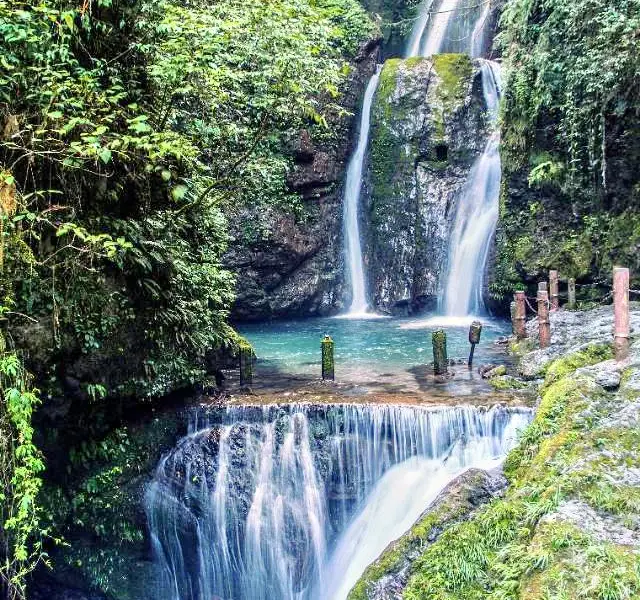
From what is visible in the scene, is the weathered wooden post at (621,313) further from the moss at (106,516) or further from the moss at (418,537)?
the moss at (106,516)

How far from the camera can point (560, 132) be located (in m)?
14.6

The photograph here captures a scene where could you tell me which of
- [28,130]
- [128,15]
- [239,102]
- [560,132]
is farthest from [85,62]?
[560,132]

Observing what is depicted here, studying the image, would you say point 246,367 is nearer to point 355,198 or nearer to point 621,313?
point 621,313

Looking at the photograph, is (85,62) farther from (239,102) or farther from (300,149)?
(300,149)

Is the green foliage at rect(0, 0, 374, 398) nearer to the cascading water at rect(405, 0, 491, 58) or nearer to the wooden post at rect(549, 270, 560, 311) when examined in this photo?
the wooden post at rect(549, 270, 560, 311)

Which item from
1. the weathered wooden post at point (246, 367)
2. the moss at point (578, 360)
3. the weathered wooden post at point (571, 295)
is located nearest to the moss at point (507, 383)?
the moss at point (578, 360)

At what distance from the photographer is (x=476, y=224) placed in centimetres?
1838

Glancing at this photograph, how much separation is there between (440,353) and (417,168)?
1107cm

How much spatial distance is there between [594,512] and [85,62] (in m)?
7.06

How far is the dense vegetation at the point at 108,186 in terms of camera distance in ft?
19.2

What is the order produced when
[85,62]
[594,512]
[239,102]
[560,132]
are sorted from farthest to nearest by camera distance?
[560,132] < [239,102] < [85,62] < [594,512]

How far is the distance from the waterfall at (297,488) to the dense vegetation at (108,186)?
1533 millimetres

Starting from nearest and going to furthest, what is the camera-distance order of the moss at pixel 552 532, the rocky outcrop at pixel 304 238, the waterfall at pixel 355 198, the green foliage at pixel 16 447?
the moss at pixel 552 532, the green foliage at pixel 16 447, the rocky outcrop at pixel 304 238, the waterfall at pixel 355 198

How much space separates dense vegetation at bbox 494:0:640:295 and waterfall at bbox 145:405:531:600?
7.55 m
